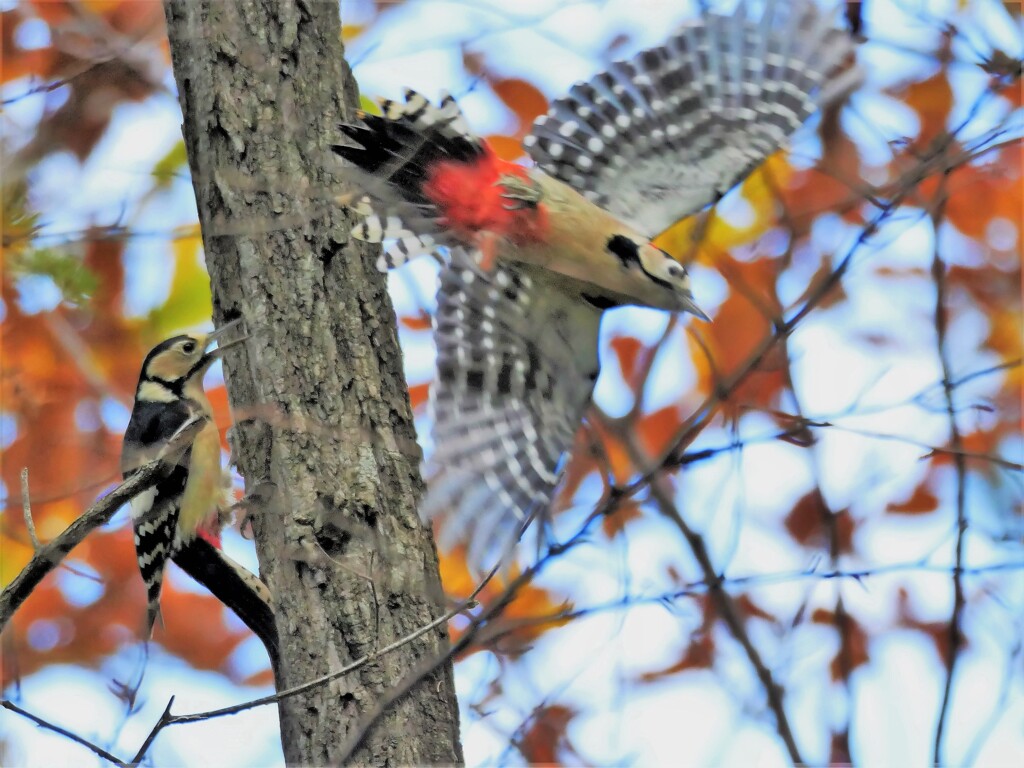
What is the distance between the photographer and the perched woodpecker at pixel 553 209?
11.1ft

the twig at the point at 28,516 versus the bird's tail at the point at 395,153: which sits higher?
the bird's tail at the point at 395,153

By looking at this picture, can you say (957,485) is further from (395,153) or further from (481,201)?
(395,153)

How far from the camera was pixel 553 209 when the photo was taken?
12.8ft

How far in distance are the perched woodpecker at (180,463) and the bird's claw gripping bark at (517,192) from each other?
120 cm

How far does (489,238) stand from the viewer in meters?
3.82

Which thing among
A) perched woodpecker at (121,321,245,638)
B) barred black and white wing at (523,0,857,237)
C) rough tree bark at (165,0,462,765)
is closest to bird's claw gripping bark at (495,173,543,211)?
barred black and white wing at (523,0,857,237)

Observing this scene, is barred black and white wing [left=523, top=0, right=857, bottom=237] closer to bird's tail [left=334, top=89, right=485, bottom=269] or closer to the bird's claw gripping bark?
the bird's claw gripping bark

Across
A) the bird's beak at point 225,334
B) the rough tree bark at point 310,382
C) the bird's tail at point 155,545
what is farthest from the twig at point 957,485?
the bird's tail at point 155,545

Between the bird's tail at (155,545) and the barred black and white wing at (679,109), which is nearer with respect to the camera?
the bird's tail at (155,545)

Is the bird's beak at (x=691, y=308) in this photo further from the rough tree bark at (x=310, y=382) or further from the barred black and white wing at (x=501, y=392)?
the rough tree bark at (x=310, y=382)

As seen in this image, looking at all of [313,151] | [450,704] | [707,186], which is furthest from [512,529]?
[707,186]

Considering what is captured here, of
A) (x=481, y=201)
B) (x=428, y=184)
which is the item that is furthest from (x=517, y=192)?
(x=428, y=184)

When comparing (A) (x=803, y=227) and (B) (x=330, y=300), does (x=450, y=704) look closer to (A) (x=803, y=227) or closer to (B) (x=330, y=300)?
(B) (x=330, y=300)

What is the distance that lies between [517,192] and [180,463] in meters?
1.56
